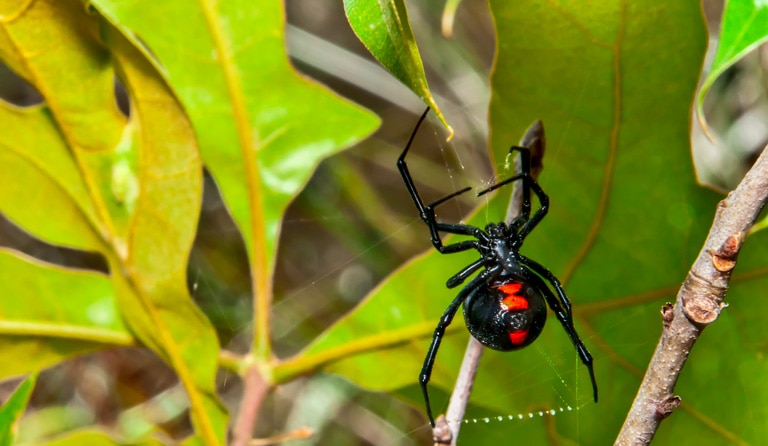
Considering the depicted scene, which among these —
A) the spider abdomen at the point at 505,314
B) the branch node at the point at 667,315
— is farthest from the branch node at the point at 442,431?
the branch node at the point at 667,315

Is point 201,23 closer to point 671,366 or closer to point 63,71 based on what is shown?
point 63,71

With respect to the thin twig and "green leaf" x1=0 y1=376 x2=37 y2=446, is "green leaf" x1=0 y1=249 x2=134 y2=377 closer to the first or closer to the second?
"green leaf" x1=0 y1=376 x2=37 y2=446

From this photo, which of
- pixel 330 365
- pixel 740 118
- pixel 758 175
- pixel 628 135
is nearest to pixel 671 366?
pixel 758 175

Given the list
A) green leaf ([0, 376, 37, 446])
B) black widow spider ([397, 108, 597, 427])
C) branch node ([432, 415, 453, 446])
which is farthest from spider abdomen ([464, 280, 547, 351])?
green leaf ([0, 376, 37, 446])

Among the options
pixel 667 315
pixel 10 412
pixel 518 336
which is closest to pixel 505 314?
pixel 518 336

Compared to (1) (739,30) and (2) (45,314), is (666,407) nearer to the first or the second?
(1) (739,30)
